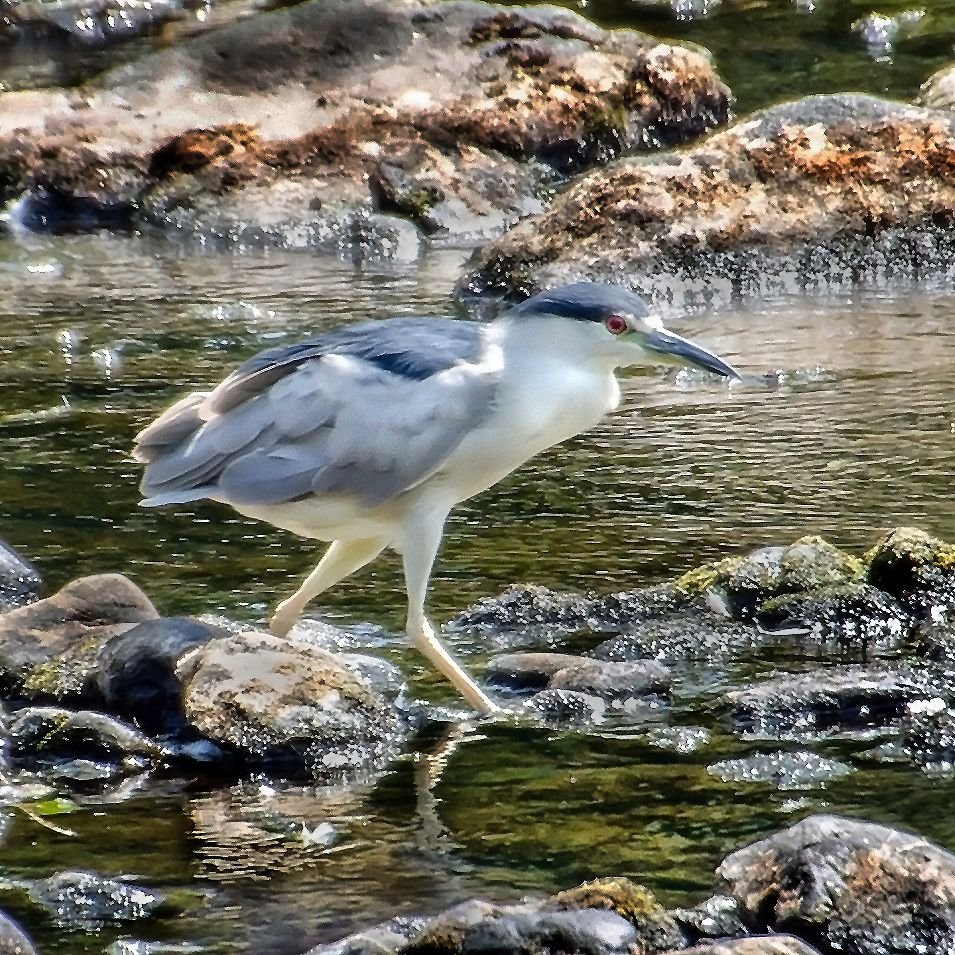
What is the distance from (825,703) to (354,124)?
29.9ft

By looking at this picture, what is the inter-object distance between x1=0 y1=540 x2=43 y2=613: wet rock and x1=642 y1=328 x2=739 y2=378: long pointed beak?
2259mm

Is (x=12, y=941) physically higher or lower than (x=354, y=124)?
lower

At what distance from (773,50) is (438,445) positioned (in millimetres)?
13244

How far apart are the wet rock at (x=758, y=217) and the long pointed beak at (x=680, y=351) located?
5.36m

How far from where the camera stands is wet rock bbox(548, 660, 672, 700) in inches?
241

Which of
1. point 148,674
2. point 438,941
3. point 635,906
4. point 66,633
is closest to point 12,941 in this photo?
point 438,941

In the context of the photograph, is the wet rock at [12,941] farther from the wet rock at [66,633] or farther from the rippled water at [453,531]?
the wet rock at [66,633]

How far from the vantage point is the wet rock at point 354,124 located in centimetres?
1378

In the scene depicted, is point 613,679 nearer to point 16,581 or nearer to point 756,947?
point 756,947

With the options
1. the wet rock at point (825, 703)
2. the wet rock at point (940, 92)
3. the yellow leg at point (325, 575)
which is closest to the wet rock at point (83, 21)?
the wet rock at point (940, 92)

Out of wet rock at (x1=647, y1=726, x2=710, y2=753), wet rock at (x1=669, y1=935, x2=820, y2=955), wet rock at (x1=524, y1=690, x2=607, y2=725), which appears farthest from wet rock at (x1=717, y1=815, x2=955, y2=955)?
wet rock at (x1=524, y1=690, x2=607, y2=725)

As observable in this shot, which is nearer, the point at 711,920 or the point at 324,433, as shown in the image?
the point at 711,920

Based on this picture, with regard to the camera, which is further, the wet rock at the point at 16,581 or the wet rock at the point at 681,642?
the wet rock at the point at 16,581

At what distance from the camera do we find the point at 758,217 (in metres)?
11.9
